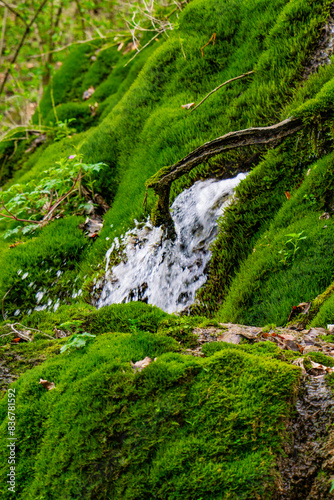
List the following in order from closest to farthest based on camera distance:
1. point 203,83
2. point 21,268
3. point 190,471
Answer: point 190,471 < point 21,268 < point 203,83

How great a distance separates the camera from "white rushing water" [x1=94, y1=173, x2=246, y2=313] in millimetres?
4602

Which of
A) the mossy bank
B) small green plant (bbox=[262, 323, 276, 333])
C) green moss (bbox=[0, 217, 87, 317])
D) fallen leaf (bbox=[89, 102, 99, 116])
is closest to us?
the mossy bank

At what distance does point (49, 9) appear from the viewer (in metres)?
13.1

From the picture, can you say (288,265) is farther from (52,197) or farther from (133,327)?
(52,197)

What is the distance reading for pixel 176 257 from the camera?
4773mm

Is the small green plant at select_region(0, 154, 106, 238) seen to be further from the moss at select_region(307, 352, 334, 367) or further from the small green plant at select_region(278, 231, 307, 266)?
the moss at select_region(307, 352, 334, 367)

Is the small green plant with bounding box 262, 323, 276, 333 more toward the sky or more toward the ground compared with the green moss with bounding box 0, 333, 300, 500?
more toward the ground

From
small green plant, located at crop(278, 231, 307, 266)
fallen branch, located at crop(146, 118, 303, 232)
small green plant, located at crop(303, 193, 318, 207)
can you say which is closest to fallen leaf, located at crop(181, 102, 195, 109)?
fallen branch, located at crop(146, 118, 303, 232)

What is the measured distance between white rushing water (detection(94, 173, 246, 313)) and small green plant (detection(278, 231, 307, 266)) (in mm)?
973

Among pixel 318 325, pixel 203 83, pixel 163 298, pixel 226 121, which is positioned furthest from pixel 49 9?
pixel 318 325

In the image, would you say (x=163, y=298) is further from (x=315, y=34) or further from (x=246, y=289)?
(x=315, y=34)

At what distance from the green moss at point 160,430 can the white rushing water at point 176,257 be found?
2.14 meters

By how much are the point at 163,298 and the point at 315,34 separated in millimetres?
3679

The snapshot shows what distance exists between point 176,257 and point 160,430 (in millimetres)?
2796
